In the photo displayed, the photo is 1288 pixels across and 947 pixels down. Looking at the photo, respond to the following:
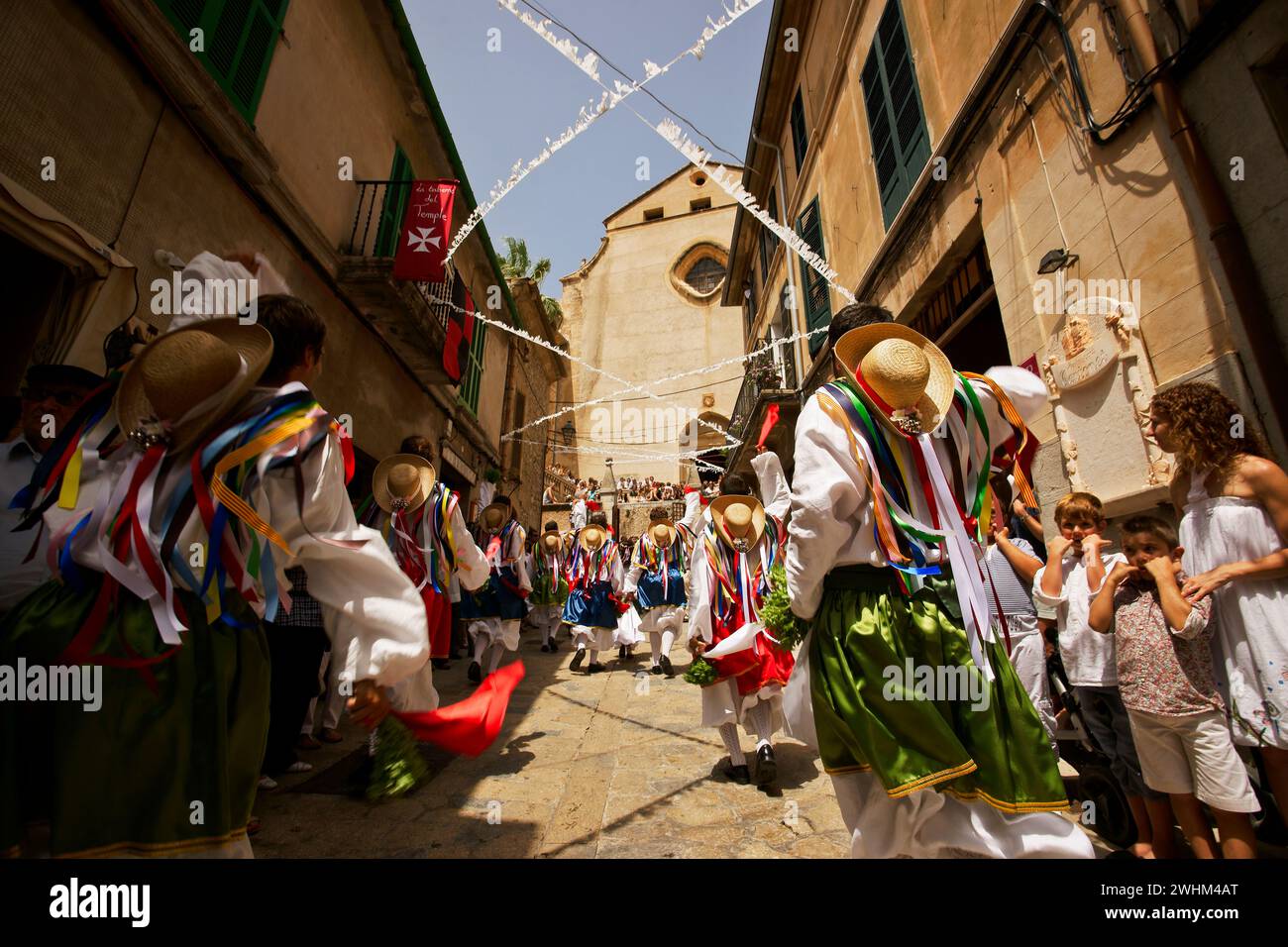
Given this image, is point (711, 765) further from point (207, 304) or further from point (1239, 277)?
point (1239, 277)

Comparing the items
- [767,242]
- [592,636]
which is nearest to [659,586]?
[592,636]

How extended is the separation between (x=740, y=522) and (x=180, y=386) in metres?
3.35

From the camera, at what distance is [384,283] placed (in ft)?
23.9

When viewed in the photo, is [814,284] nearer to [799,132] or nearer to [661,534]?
[799,132]

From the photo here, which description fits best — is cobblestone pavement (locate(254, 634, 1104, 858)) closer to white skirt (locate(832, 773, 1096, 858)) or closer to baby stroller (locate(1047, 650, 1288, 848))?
white skirt (locate(832, 773, 1096, 858))

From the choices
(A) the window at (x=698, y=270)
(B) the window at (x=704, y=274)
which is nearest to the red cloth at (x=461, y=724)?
(A) the window at (x=698, y=270)

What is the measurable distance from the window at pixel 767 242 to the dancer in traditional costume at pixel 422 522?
1193 cm

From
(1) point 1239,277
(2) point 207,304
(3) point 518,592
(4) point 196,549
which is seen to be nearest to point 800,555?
(4) point 196,549

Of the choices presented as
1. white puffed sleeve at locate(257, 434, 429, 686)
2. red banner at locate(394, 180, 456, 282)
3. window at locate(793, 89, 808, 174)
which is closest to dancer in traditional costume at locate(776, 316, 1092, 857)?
white puffed sleeve at locate(257, 434, 429, 686)

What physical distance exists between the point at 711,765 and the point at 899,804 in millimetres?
2357

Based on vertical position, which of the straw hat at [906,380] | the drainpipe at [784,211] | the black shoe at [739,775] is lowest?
the black shoe at [739,775]

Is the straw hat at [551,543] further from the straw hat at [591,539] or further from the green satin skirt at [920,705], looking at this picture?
the green satin skirt at [920,705]

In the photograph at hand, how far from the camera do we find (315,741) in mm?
4414

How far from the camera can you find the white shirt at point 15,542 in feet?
6.09
